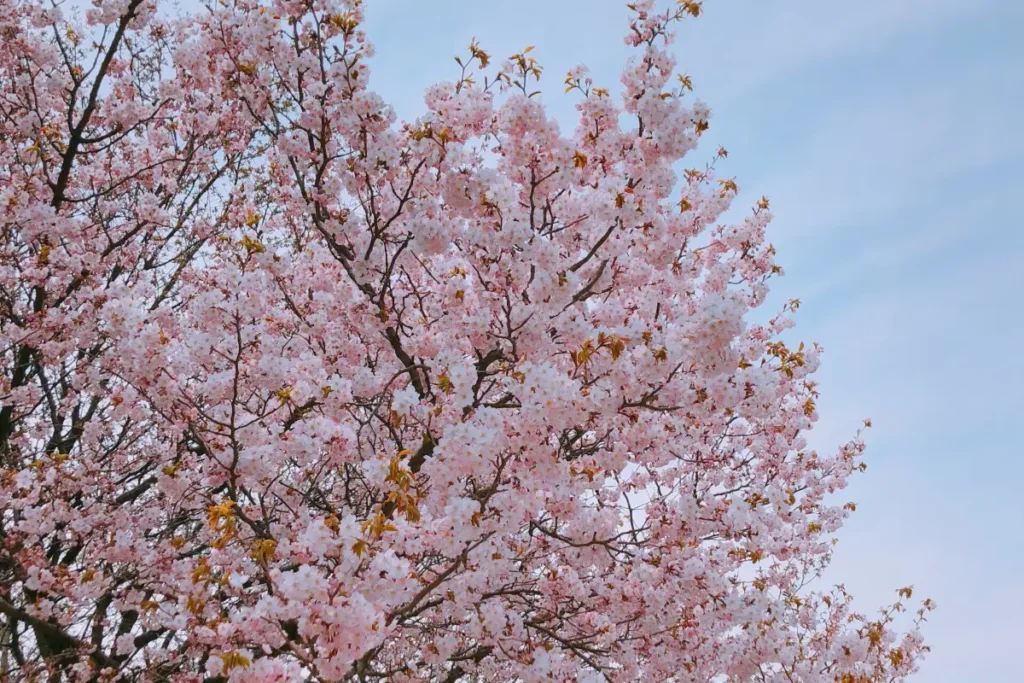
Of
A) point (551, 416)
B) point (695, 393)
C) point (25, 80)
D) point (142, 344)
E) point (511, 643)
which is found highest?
point (25, 80)

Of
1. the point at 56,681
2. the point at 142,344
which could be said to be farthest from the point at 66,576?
the point at 142,344

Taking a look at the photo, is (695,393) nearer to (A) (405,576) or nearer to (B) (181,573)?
(A) (405,576)

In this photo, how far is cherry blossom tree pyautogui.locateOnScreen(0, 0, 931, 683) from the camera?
4777mm

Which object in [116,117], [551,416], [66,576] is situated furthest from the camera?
[116,117]

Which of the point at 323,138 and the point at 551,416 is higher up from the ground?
the point at 323,138

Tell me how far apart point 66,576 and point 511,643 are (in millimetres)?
3765

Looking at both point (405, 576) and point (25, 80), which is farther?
point (25, 80)

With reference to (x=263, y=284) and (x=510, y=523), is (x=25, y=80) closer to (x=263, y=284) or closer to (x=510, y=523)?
(x=263, y=284)

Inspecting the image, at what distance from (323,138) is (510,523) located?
333 centimetres

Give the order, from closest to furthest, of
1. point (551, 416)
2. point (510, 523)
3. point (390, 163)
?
point (551, 416) → point (510, 523) → point (390, 163)

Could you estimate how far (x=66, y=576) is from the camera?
6289mm

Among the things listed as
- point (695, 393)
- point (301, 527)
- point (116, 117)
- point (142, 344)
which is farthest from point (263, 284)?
point (116, 117)

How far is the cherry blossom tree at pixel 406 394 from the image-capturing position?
478 centimetres

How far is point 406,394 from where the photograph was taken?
4645 millimetres
